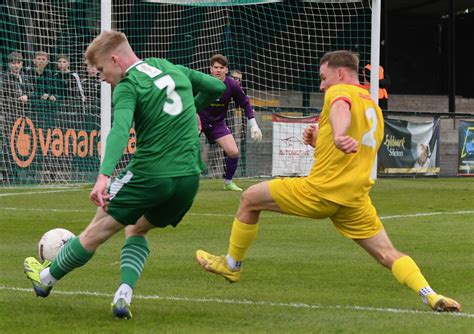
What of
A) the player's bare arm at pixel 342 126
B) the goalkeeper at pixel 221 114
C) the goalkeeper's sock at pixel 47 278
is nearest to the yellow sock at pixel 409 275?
the player's bare arm at pixel 342 126

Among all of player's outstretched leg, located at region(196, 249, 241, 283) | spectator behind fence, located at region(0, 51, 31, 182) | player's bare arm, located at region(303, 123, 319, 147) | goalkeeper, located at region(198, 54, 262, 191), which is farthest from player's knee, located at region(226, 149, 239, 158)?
player's bare arm, located at region(303, 123, 319, 147)

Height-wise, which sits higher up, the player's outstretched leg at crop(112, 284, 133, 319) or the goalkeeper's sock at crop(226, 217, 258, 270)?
the goalkeeper's sock at crop(226, 217, 258, 270)

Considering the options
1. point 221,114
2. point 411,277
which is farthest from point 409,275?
point 221,114

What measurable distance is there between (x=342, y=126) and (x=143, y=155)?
119 centimetres

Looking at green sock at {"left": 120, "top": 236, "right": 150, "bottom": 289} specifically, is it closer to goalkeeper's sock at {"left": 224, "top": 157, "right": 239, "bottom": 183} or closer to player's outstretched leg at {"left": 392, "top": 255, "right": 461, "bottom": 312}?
player's outstretched leg at {"left": 392, "top": 255, "right": 461, "bottom": 312}

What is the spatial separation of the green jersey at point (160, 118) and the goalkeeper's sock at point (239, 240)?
2.73 ft

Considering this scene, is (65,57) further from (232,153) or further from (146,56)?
(232,153)

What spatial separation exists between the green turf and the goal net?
5.33 m

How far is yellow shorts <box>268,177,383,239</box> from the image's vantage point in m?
6.64

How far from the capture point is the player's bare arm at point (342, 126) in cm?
618

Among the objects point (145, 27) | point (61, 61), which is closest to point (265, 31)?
point (145, 27)

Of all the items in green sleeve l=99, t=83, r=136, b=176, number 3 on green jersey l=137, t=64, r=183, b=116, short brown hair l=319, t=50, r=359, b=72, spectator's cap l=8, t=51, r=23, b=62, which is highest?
spectator's cap l=8, t=51, r=23, b=62

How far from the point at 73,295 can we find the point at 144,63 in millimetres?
1756

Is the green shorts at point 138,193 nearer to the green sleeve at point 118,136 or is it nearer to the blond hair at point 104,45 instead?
the green sleeve at point 118,136
